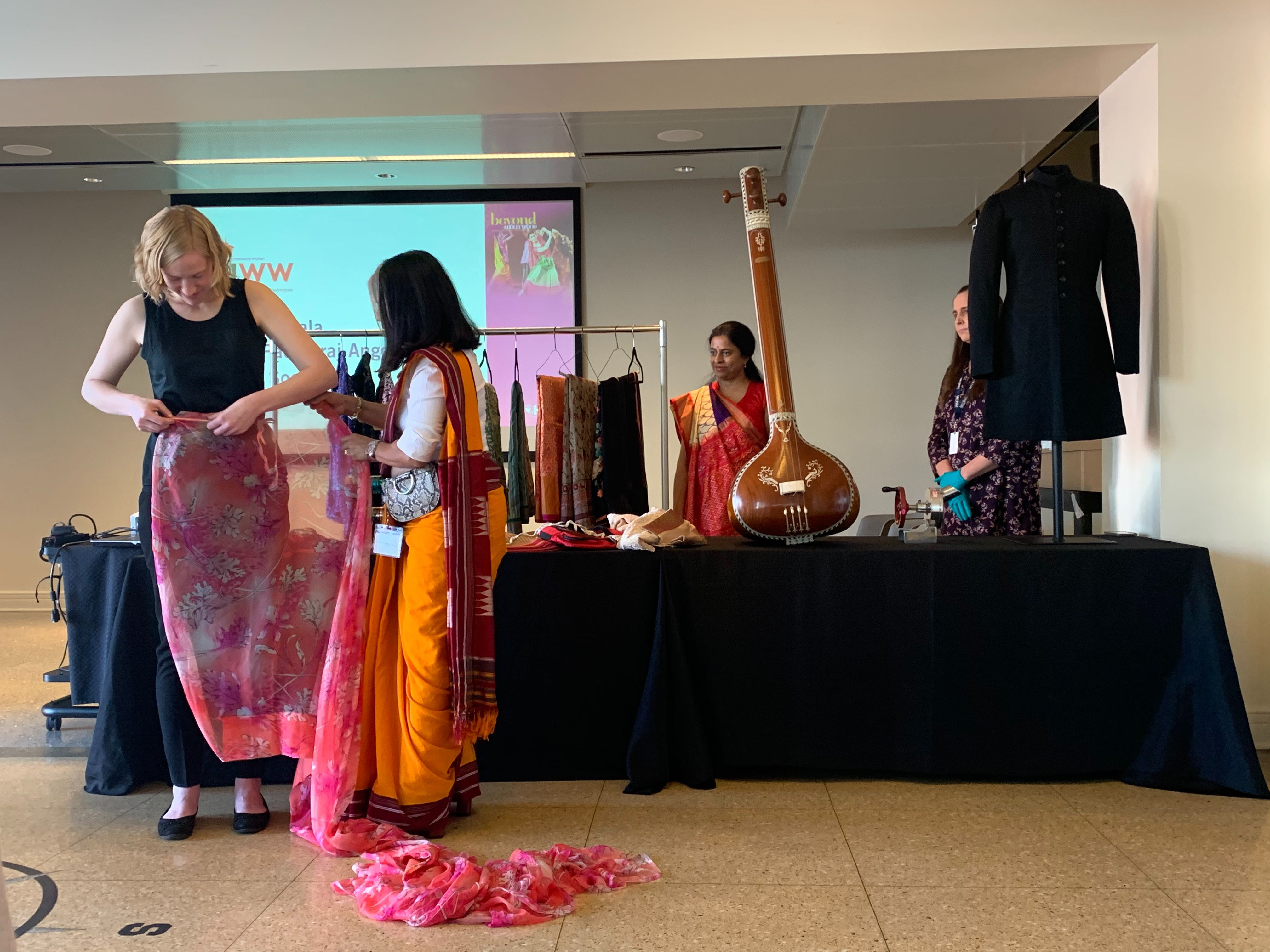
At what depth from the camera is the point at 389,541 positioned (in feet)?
8.18

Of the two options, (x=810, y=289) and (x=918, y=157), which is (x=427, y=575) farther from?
(x=810, y=289)

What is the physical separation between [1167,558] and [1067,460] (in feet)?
9.50

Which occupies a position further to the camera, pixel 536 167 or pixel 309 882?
pixel 536 167

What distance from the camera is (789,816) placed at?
2564 mm

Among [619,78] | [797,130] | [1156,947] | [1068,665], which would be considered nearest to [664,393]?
[619,78]

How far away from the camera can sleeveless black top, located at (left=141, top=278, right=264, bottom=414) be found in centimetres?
239

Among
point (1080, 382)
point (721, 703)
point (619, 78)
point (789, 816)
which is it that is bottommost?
point (789, 816)

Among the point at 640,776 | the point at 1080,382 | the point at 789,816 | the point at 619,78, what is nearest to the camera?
the point at 789,816

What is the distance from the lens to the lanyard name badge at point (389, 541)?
97.7 inches

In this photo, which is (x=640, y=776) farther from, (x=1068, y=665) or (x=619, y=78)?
(x=619, y=78)

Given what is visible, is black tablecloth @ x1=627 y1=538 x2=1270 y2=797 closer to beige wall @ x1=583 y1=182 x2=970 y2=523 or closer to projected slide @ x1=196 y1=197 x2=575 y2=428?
beige wall @ x1=583 y1=182 x2=970 y2=523

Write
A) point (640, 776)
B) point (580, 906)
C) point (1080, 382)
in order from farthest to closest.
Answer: point (1080, 382) → point (640, 776) → point (580, 906)

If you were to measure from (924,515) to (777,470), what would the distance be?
54 cm

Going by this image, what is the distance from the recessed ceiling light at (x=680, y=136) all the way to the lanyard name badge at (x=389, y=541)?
3.41 metres
